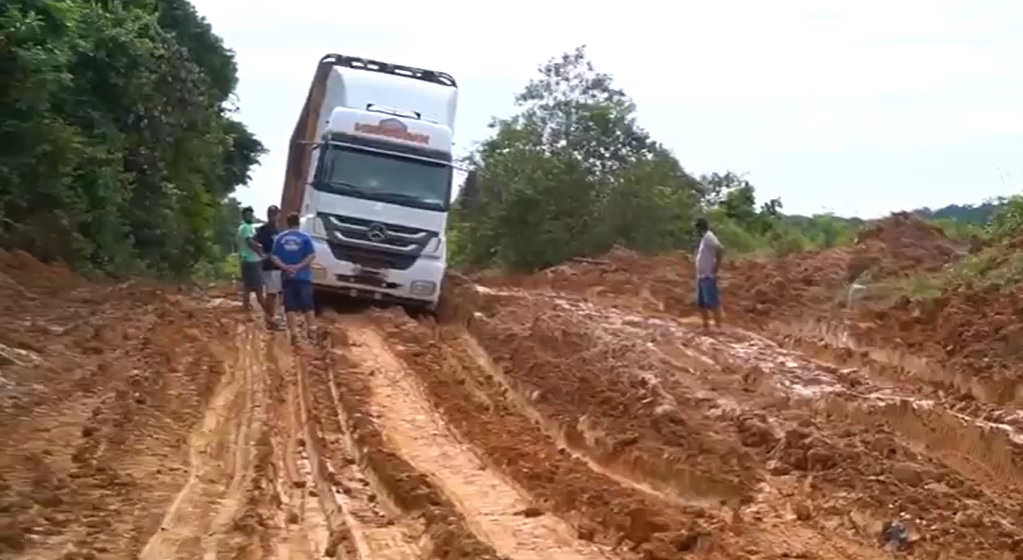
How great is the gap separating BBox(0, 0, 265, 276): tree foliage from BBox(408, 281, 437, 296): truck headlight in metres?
5.84

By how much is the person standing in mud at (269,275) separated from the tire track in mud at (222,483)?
4244mm

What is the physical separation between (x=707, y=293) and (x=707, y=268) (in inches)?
15.0

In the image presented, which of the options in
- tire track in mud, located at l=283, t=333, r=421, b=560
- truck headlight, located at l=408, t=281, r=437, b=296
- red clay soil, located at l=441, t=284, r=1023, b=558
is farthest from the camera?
truck headlight, located at l=408, t=281, r=437, b=296

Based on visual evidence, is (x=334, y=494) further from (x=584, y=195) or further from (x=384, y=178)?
(x=584, y=195)

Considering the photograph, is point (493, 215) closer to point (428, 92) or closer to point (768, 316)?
point (428, 92)

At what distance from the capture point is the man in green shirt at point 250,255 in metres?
18.5

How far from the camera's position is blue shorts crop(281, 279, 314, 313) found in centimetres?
1672

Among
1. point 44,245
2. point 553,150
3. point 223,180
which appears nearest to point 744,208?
point 553,150

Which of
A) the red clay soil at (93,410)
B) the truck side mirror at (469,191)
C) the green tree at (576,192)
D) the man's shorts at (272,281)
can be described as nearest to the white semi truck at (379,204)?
the truck side mirror at (469,191)

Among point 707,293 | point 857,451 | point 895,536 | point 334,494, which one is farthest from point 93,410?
point 707,293

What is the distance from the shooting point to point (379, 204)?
798 inches

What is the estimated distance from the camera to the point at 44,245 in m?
23.0

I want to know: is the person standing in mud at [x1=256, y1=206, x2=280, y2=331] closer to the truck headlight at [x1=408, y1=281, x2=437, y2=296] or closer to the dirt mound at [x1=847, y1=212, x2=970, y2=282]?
the truck headlight at [x1=408, y1=281, x2=437, y2=296]

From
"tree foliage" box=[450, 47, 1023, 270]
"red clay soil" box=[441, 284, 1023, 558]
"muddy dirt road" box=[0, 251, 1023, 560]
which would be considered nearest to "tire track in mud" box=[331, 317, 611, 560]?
"muddy dirt road" box=[0, 251, 1023, 560]
